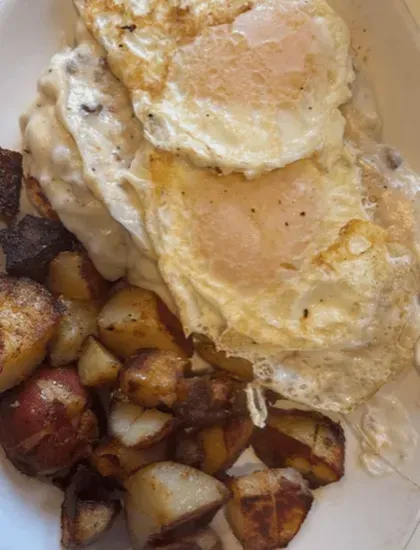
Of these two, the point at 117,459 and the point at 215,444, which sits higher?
the point at 117,459

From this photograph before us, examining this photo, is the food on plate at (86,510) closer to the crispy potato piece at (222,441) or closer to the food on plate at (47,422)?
the food on plate at (47,422)

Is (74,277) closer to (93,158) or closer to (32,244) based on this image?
(32,244)

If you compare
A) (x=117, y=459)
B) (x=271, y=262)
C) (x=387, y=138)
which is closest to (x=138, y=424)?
(x=117, y=459)

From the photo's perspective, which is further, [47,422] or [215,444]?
[215,444]

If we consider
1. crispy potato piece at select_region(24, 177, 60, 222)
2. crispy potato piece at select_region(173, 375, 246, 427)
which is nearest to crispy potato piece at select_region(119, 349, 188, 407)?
crispy potato piece at select_region(173, 375, 246, 427)

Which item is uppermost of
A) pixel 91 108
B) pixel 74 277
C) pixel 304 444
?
pixel 91 108

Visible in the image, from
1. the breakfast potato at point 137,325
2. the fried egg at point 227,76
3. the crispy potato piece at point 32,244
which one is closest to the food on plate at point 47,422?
the breakfast potato at point 137,325
